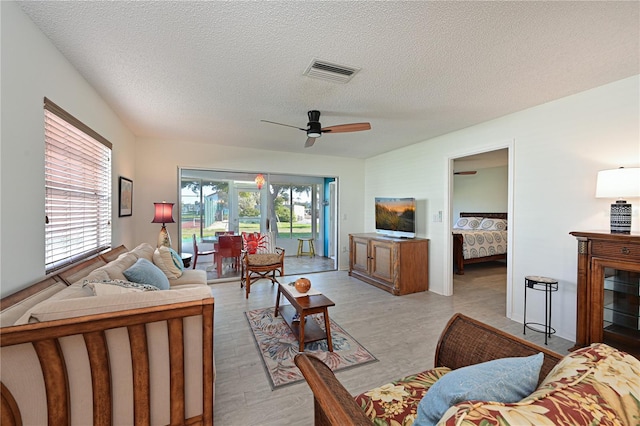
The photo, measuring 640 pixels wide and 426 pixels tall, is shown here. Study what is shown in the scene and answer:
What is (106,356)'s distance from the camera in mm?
1316

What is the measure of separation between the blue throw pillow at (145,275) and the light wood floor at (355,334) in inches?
33.7

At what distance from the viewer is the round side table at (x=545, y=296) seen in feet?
9.11

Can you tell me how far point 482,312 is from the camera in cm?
349

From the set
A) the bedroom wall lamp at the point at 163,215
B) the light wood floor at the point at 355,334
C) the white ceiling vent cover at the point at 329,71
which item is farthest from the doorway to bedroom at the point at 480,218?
the bedroom wall lamp at the point at 163,215

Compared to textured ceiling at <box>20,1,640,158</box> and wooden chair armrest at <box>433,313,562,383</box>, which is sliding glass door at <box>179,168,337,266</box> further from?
wooden chair armrest at <box>433,313,562,383</box>

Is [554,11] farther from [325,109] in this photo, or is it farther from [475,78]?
[325,109]

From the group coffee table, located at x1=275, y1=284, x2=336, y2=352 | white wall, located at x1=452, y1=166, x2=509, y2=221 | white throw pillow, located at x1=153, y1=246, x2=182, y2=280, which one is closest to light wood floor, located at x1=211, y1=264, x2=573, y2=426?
coffee table, located at x1=275, y1=284, x2=336, y2=352

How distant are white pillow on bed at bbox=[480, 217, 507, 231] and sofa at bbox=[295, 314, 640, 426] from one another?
237 inches

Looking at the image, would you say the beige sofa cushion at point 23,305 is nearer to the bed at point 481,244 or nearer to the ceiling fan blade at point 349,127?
the ceiling fan blade at point 349,127

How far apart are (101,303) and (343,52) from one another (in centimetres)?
219

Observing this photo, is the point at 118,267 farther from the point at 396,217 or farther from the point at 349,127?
the point at 396,217

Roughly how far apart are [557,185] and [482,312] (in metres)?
1.79

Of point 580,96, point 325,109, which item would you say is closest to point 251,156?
point 325,109

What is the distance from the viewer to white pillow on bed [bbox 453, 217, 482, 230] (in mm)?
6861
